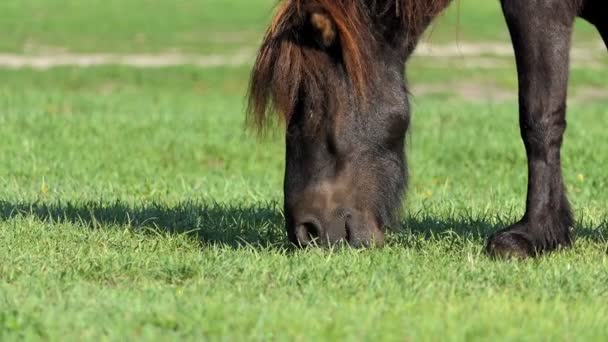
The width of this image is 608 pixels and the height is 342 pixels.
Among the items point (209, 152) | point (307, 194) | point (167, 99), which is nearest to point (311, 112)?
point (307, 194)

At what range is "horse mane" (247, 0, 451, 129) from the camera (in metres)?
5.49

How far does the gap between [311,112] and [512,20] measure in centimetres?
104

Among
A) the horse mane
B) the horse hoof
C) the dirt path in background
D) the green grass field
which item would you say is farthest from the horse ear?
the dirt path in background

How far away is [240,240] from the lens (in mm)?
6277

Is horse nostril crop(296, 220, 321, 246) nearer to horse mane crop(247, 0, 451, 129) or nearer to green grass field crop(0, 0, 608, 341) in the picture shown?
green grass field crop(0, 0, 608, 341)

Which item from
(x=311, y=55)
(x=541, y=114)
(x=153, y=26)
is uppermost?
(x=311, y=55)

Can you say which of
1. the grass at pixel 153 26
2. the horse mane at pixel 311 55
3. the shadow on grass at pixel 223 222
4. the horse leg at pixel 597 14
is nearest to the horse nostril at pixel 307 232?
the shadow on grass at pixel 223 222

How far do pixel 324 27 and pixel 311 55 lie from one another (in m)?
0.15

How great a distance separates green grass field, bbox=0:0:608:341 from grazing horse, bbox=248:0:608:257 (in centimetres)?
17

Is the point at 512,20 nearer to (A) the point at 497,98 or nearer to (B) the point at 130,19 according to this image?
(A) the point at 497,98

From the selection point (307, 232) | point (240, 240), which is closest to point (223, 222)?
point (240, 240)

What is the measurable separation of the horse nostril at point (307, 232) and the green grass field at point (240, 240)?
12cm

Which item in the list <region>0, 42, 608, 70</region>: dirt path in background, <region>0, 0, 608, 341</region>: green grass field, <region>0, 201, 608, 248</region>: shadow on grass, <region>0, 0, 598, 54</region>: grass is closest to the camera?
<region>0, 0, 608, 341</region>: green grass field

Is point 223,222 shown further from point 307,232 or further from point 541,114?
point 541,114
